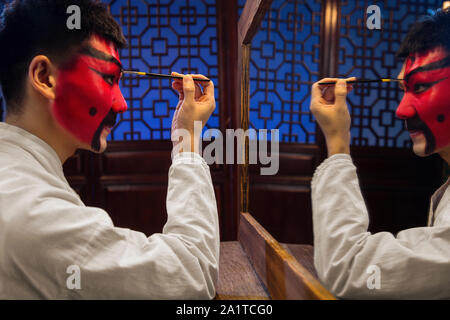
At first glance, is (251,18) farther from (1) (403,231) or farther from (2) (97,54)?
(1) (403,231)

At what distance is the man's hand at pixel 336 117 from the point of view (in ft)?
2.33

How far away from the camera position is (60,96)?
749 millimetres

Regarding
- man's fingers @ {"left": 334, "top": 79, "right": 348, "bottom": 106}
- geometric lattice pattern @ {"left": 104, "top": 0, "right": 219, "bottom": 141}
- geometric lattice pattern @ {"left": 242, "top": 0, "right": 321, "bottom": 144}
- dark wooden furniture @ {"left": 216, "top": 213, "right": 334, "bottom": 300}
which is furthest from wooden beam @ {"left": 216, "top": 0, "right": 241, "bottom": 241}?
man's fingers @ {"left": 334, "top": 79, "right": 348, "bottom": 106}

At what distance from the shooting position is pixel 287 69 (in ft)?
4.37

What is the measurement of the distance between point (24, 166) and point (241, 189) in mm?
914

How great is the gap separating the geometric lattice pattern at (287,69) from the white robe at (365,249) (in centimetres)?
61

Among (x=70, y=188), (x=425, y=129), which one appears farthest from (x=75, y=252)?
(x=425, y=129)

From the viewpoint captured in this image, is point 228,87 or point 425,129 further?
point 228,87

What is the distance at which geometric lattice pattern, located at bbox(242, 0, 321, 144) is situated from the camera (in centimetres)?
124

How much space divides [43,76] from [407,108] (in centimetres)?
84

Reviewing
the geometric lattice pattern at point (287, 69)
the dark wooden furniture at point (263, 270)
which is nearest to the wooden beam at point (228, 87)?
the geometric lattice pattern at point (287, 69)

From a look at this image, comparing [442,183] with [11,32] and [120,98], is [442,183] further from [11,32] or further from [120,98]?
[11,32]

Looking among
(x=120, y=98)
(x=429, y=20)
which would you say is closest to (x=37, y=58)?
(x=120, y=98)

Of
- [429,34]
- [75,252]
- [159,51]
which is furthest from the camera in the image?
[159,51]
